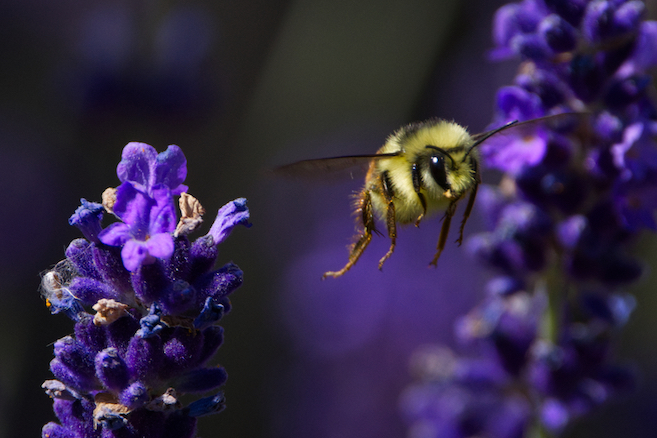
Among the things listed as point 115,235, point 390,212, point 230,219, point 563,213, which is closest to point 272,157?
point 563,213

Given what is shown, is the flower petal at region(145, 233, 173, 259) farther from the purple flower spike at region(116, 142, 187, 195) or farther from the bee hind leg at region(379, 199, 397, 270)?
the bee hind leg at region(379, 199, 397, 270)

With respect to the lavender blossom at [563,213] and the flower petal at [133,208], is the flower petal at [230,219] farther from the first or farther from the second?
the lavender blossom at [563,213]

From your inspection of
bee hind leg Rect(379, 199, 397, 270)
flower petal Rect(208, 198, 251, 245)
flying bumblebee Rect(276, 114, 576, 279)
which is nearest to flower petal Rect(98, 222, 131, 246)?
flower petal Rect(208, 198, 251, 245)

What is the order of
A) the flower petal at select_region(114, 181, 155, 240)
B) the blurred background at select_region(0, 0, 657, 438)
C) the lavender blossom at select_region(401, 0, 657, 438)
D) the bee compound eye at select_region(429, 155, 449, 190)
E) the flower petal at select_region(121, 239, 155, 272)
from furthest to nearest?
the blurred background at select_region(0, 0, 657, 438)
the lavender blossom at select_region(401, 0, 657, 438)
the bee compound eye at select_region(429, 155, 449, 190)
the flower petal at select_region(114, 181, 155, 240)
the flower petal at select_region(121, 239, 155, 272)

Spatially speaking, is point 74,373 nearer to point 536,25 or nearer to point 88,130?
point 536,25

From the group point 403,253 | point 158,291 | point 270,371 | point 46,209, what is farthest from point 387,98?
point 158,291

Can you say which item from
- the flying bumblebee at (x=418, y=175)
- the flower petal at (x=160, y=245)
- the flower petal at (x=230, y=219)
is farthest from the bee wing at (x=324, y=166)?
the flower petal at (x=160, y=245)
